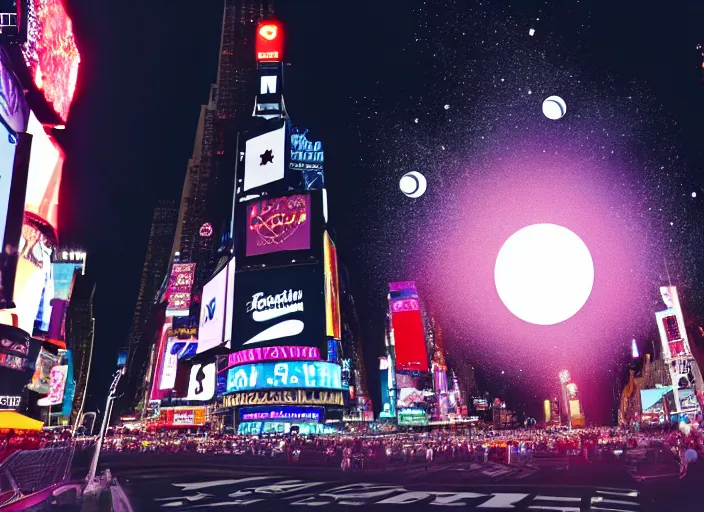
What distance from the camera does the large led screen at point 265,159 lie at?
2144 inches

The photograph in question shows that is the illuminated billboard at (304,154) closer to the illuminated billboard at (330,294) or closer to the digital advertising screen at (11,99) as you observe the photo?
the illuminated billboard at (330,294)

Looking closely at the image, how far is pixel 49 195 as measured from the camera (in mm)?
21734

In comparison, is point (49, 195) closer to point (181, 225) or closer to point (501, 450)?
point (501, 450)

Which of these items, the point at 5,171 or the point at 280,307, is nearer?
the point at 5,171

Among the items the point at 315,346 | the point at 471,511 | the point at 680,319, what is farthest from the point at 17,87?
the point at 680,319

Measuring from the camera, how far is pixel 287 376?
51.5 meters

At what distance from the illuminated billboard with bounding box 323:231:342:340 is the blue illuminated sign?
3.52m

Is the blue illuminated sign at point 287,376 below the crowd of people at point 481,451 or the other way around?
the other way around

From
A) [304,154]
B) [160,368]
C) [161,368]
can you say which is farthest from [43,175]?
[160,368]

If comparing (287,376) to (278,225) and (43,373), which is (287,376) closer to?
(278,225)

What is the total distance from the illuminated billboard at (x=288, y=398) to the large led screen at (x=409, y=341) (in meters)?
24.9

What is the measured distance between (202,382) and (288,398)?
98.5 feet

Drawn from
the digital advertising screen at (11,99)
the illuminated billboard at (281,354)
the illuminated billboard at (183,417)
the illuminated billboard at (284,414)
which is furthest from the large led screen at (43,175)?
the illuminated billboard at (183,417)

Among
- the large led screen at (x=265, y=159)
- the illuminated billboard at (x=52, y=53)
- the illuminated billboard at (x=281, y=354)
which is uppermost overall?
the large led screen at (x=265, y=159)
